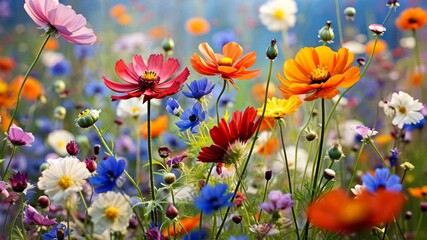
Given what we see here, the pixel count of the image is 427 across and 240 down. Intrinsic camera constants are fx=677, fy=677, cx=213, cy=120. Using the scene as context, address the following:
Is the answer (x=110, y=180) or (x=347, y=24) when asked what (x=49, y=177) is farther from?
(x=347, y=24)

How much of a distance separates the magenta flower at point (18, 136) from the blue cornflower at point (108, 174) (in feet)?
0.51

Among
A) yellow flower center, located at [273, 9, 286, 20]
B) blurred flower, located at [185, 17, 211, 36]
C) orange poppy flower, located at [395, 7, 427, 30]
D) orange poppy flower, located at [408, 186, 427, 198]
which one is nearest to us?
orange poppy flower, located at [408, 186, 427, 198]

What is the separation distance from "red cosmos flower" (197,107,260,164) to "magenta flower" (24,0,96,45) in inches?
7.4

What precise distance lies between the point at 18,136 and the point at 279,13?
0.87 m

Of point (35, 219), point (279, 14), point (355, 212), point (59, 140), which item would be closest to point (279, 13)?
point (279, 14)

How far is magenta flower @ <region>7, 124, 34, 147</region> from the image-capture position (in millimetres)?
776

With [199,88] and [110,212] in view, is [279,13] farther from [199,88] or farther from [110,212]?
[110,212]

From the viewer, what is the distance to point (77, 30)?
2.53 feet

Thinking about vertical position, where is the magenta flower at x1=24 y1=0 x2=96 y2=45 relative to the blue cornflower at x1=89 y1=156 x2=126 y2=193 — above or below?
above

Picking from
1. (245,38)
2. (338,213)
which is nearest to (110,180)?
(338,213)

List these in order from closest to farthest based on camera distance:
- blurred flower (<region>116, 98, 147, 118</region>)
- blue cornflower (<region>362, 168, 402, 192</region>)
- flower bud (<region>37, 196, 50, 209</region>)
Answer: blue cornflower (<region>362, 168, 402, 192</region>) → flower bud (<region>37, 196, 50, 209</region>) → blurred flower (<region>116, 98, 147, 118</region>)

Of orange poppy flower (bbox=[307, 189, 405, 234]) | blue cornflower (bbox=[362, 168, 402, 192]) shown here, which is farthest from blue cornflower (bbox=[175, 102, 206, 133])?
orange poppy flower (bbox=[307, 189, 405, 234])

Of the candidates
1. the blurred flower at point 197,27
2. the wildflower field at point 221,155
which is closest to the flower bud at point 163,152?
the wildflower field at point 221,155

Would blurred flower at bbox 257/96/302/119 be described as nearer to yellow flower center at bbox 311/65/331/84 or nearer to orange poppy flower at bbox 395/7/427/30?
yellow flower center at bbox 311/65/331/84
